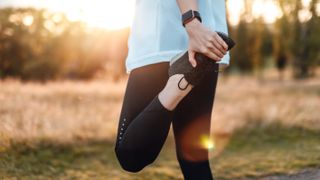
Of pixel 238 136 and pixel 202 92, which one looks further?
pixel 238 136

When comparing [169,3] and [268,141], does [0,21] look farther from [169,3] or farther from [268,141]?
[169,3]

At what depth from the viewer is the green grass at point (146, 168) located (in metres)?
4.74

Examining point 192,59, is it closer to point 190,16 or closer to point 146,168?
point 190,16

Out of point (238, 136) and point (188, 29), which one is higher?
point (188, 29)

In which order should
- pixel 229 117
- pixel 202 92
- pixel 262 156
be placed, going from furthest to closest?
pixel 229 117, pixel 262 156, pixel 202 92

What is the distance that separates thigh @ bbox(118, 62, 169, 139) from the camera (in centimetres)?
206

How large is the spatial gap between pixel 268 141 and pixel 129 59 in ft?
16.8

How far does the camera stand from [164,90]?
187 cm

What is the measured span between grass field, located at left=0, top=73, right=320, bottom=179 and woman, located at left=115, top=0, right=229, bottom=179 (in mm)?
2148

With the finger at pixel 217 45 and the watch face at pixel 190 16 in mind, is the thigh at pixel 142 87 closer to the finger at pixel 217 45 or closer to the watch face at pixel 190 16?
the watch face at pixel 190 16

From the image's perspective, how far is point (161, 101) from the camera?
6.16 feet

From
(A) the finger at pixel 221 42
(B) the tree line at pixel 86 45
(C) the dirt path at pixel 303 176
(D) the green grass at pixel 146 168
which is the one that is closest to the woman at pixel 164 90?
(A) the finger at pixel 221 42

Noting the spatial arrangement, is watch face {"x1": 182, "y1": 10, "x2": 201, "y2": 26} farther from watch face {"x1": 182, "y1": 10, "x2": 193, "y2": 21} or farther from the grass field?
the grass field

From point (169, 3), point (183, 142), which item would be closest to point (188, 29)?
point (169, 3)
